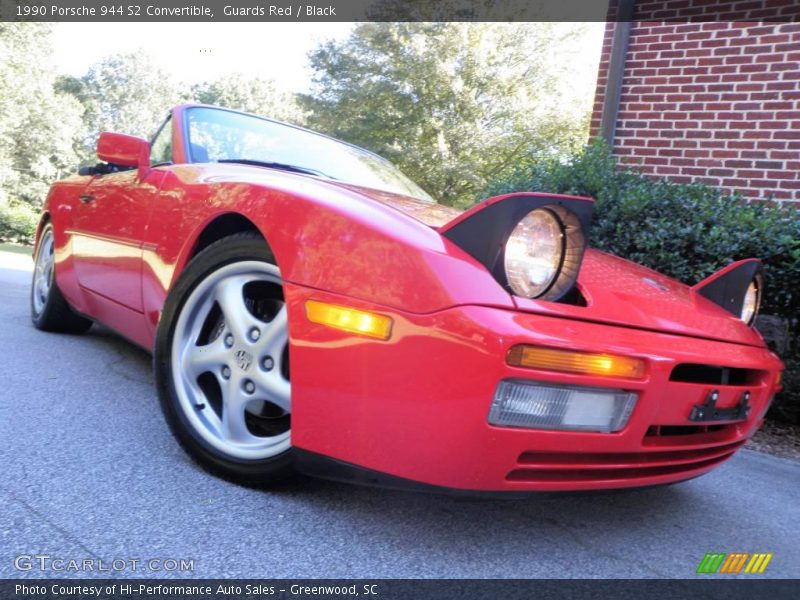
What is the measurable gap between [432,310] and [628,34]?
5.00 metres

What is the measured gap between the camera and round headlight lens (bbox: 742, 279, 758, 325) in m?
2.25

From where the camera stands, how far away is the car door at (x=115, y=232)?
2.50 metres

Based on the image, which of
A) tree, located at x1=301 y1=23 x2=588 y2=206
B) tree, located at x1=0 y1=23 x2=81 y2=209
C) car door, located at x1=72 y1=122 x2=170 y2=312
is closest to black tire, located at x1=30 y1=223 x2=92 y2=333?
car door, located at x1=72 y1=122 x2=170 y2=312

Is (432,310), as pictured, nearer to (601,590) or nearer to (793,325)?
(601,590)

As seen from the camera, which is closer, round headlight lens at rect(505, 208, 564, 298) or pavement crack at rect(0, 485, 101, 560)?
pavement crack at rect(0, 485, 101, 560)

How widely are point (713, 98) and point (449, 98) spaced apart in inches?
613

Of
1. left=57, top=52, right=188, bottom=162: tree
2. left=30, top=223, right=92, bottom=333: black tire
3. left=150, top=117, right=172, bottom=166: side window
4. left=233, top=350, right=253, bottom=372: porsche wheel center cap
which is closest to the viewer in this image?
left=233, top=350, right=253, bottom=372: porsche wheel center cap

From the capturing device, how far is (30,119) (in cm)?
2333

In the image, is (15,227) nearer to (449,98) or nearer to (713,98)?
(449,98)

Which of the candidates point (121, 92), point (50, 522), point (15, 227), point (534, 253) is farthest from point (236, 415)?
point (121, 92)

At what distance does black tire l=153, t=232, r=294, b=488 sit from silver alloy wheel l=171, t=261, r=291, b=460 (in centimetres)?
2

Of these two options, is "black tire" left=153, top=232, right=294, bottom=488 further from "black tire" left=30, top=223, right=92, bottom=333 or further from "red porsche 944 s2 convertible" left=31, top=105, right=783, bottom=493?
"black tire" left=30, top=223, right=92, bottom=333

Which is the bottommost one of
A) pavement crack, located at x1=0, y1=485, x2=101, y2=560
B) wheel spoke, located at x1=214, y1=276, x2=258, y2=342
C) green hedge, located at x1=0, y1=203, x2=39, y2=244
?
green hedge, located at x1=0, y1=203, x2=39, y2=244

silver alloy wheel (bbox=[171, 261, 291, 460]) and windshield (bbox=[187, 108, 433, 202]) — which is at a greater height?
windshield (bbox=[187, 108, 433, 202])
